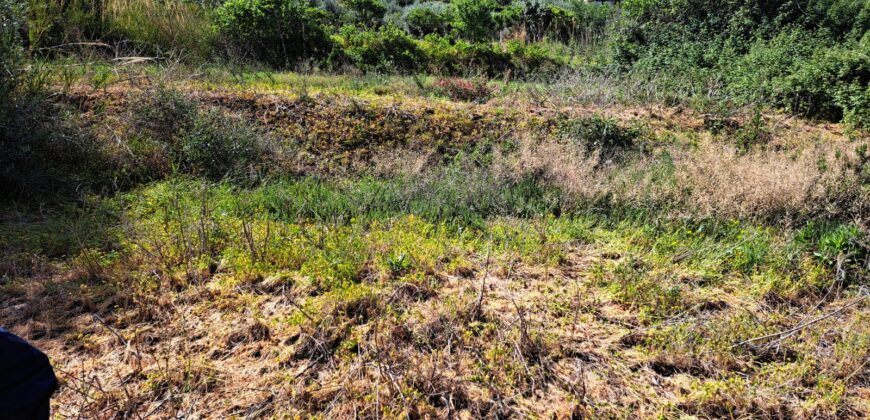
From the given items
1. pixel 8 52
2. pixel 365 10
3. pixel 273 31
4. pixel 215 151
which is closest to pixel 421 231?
pixel 215 151

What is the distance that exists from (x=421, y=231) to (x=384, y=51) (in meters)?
6.75

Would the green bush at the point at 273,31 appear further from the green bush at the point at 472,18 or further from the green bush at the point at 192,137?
the green bush at the point at 192,137

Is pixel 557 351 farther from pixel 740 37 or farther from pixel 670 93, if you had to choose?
pixel 740 37

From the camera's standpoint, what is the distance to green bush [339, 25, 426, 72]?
1002 cm

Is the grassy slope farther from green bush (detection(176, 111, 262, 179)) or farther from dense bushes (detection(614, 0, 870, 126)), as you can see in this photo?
dense bushes (detection(614, 0, 870, 126))

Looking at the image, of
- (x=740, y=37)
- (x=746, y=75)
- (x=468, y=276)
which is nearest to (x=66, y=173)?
(x=468, y=276)

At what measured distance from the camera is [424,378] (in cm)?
282

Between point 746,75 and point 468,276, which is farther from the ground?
point 746,75

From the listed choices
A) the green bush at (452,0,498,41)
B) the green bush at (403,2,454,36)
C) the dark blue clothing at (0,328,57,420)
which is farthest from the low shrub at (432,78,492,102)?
the dark blue clothing at (0,328,57,420)

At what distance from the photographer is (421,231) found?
4.51m

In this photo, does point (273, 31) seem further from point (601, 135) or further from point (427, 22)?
point (601, 135)

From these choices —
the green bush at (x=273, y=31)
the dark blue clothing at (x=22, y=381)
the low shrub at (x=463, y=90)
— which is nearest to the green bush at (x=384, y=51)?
the green bush at (x=273, y=31)

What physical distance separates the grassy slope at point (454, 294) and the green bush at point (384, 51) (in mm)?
4600

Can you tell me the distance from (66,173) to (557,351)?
5.35 meters
